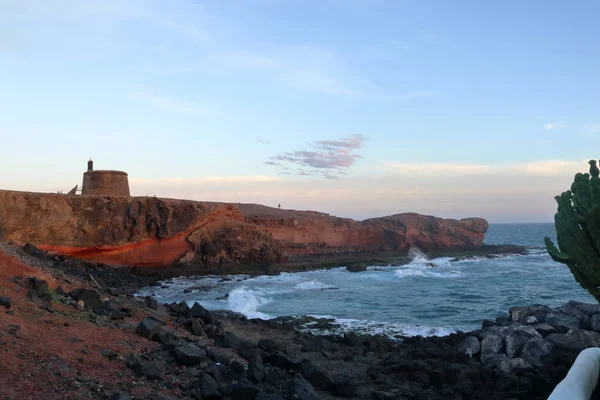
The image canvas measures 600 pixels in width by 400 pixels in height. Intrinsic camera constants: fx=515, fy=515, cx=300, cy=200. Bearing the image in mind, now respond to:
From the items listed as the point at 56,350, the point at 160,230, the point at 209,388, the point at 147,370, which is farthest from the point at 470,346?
the point at 160,230

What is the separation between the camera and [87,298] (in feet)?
34.5

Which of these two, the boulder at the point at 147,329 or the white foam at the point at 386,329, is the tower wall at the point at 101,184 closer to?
the white foam at the point at 386,329

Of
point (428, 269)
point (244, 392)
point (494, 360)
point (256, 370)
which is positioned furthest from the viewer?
point (428, 269)

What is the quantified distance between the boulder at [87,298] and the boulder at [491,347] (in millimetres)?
8257

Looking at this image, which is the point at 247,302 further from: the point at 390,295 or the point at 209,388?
the point at 209,388

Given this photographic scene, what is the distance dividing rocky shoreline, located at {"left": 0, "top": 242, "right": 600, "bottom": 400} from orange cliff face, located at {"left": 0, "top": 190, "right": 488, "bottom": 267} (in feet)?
62.6

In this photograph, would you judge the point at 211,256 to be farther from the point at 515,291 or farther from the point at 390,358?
the point at 390,358

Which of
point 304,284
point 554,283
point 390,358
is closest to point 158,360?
point 390,358

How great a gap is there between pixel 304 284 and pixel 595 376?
68.0 ft

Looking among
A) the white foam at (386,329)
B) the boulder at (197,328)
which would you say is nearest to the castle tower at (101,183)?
the white foam at (386,329)

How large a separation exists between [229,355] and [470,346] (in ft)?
19.1

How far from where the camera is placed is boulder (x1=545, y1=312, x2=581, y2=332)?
12395 millimetres

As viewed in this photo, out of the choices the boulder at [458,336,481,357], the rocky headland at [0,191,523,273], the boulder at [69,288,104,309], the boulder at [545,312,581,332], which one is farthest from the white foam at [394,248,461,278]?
the boulder at [69,288,104,309]

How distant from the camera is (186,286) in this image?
84.7 ft
